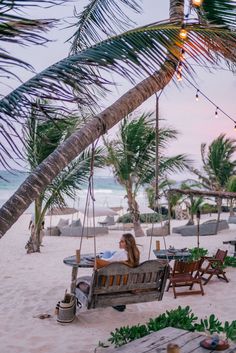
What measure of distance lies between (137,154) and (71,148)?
13.4 m

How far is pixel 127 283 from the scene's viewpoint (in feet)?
15.8

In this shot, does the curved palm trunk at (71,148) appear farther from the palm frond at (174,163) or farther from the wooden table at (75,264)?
the palm frond at (174,163)

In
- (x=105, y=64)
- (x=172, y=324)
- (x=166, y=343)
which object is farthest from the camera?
(x=172, y=324)

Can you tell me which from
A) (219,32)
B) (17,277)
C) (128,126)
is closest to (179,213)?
(128,126)

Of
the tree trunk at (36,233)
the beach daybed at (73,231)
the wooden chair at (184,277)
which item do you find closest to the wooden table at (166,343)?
the wooden chair at (184,277)

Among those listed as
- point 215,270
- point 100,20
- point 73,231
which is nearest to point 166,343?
point 100,20

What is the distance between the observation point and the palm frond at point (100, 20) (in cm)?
331

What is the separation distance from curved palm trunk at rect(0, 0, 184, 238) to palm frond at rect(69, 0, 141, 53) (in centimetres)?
59

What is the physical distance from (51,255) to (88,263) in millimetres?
5476

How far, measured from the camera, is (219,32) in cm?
244

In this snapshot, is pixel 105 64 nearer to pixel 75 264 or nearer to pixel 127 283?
pixel 127 283

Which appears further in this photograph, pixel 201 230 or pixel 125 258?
pixel 201 230

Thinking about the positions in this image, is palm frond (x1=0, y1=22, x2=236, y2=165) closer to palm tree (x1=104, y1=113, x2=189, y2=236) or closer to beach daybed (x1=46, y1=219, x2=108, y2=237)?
palm tree (x1=104, y1=113, x2=189, y2=236)

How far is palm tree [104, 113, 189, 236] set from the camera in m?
15.6
